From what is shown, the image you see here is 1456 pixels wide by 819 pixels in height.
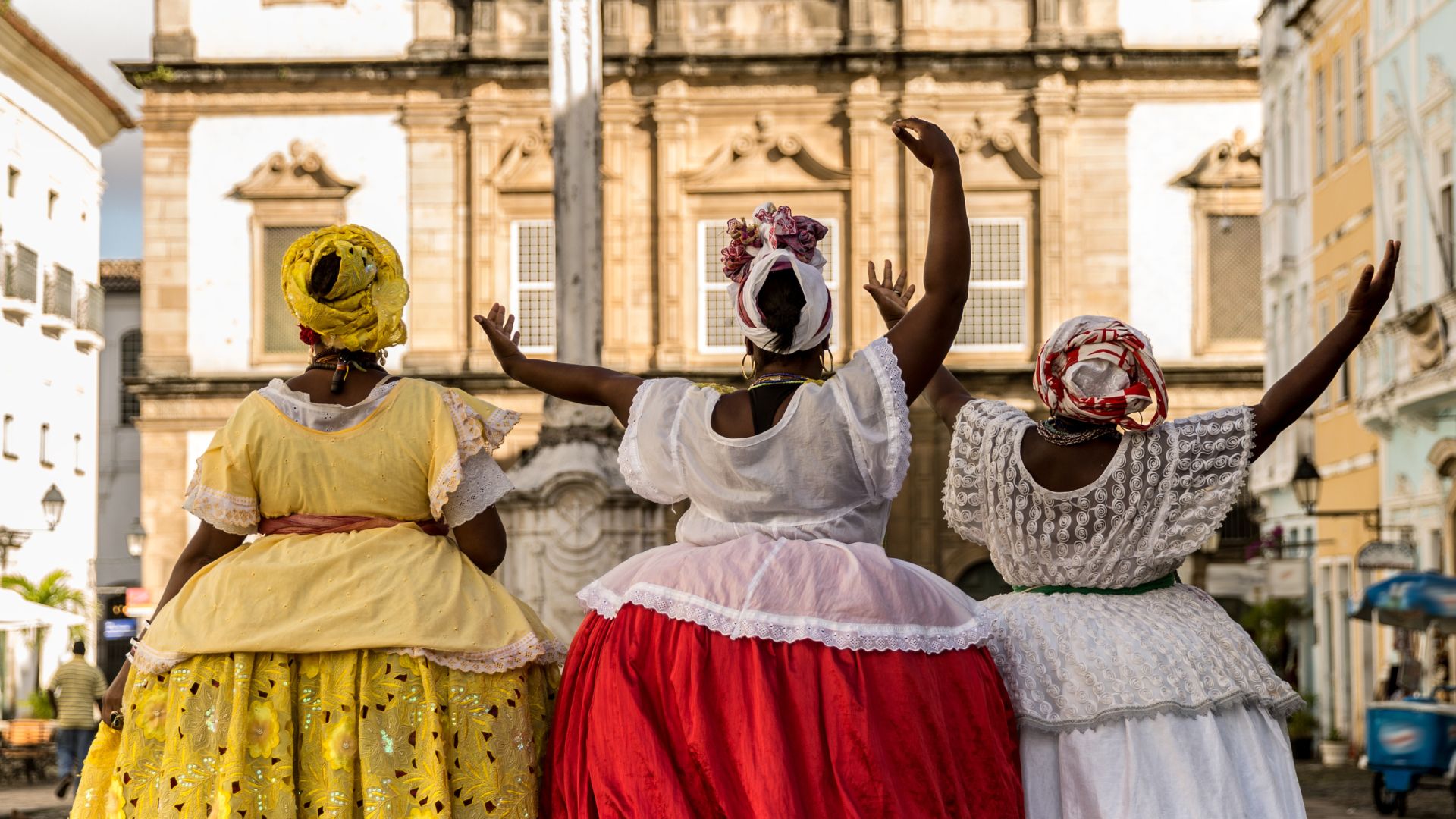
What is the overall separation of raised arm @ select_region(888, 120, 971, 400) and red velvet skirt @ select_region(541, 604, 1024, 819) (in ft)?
2.29

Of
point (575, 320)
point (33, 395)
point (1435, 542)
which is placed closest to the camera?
point (575, 320)

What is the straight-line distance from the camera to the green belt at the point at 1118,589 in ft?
17.9

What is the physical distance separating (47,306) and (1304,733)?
76.2 ft

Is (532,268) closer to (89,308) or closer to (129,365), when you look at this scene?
(89,308)

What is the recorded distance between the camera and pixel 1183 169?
1443 inches

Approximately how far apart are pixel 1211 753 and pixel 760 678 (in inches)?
44.6

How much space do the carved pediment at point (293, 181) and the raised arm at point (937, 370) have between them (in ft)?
105

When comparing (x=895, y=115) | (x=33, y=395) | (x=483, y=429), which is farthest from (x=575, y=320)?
(x=33, y=395)

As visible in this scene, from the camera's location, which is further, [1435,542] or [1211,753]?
[1435,542]

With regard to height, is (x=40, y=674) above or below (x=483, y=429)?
below

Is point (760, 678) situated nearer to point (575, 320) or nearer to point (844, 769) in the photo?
point (844, 769)

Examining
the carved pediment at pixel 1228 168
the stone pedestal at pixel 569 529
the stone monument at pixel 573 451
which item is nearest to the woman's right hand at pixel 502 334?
the stone monument at pixel 573 451

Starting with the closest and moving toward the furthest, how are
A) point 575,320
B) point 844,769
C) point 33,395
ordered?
point 844,769 < point 575,320 < point 33,395

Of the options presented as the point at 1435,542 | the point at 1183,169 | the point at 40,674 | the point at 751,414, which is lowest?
the point at 40,674
